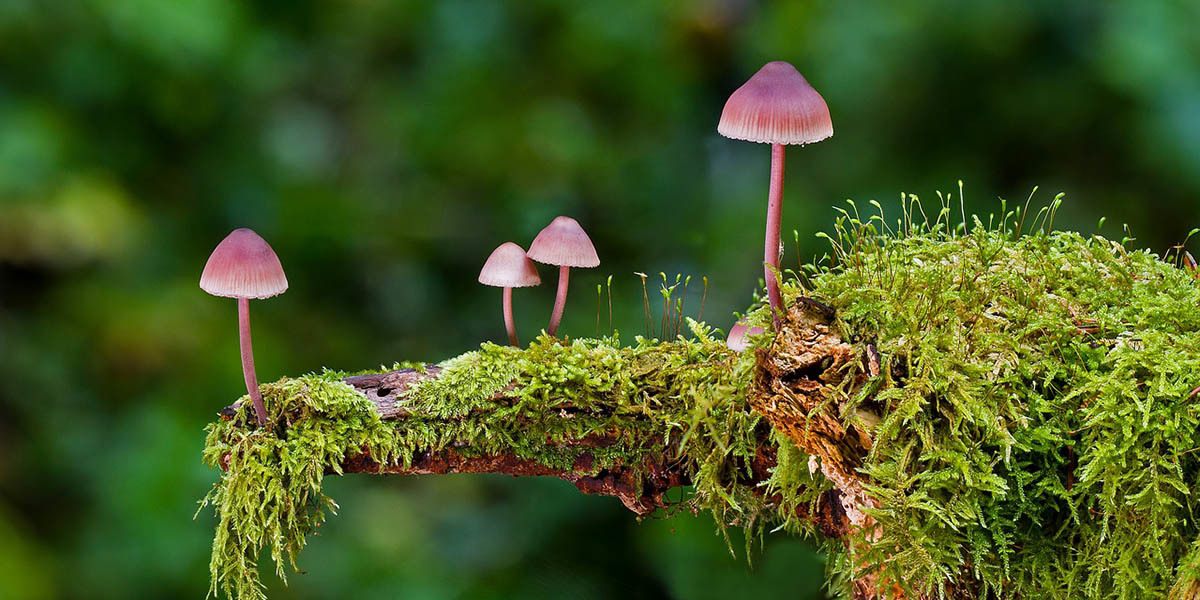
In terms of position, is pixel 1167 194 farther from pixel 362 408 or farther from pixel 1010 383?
pixel 362 408

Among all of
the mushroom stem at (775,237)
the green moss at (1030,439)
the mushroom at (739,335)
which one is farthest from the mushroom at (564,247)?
the green moss at (1030,439)

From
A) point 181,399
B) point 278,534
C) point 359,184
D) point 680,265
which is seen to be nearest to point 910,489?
point 278,534

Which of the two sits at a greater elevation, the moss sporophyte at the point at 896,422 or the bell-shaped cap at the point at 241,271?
the bell-shaped cap at the point at 241,271

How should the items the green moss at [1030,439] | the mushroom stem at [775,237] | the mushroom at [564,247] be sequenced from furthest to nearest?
the mushroom at [564,247], the mushroom stem at [775,237], the green moss at [1030,439]

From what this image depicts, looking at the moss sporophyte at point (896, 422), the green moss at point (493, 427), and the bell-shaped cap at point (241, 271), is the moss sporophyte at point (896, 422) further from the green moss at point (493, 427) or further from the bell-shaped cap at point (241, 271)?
the bell-shaped cap at point (241, 271)

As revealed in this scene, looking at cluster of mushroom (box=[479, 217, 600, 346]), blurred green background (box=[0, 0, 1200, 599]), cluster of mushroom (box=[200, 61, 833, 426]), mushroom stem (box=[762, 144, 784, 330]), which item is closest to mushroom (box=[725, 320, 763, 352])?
cluster of mushroom (box=[200, 61, 833, 426])

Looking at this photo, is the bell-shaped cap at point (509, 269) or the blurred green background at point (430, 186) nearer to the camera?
the bell-shaped cap at point (509, 269)
